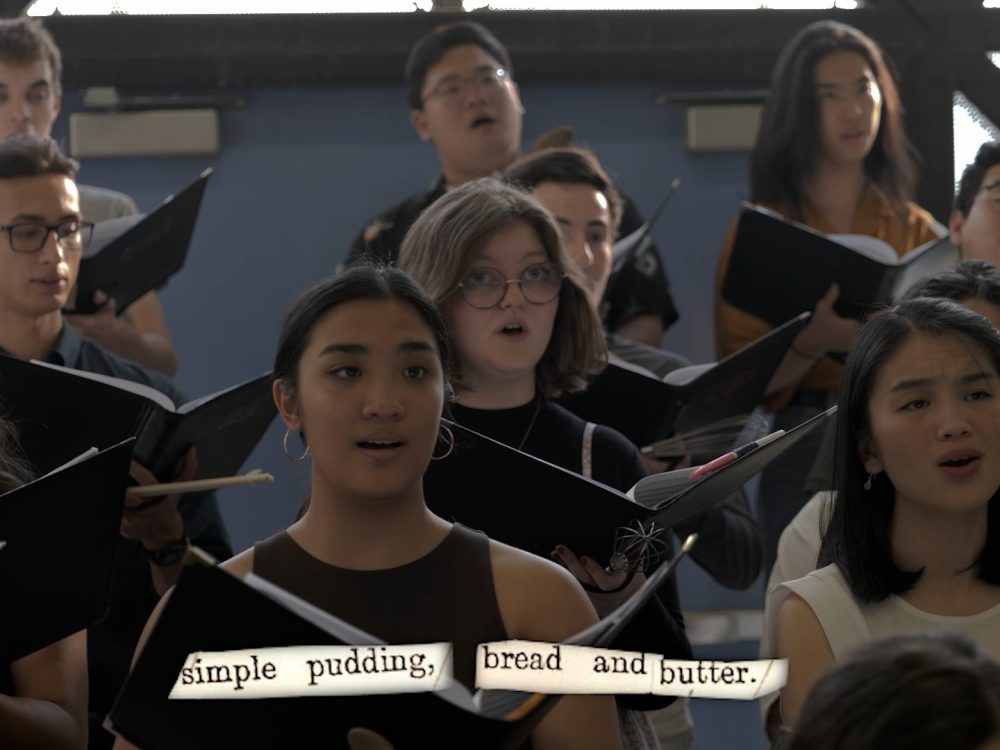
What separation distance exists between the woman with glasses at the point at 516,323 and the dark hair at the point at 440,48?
1019mm

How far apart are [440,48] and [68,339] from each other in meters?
1.13

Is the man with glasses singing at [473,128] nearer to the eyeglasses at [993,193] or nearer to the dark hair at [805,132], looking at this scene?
the dark hair at [805,132]

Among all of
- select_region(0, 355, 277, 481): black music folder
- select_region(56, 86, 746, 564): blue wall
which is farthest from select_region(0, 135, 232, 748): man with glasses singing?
select_region(56, 86, 746, 564): blue wall

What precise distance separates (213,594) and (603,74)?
10.1ft

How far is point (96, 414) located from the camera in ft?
7.36

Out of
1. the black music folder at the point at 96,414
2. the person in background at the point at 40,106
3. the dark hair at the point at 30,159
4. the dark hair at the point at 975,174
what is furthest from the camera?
the person in background at the point at 40,106

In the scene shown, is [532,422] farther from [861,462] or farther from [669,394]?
[861,462]

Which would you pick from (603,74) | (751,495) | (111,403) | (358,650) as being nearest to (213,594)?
(358,650)

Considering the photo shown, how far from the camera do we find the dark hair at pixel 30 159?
276 cm

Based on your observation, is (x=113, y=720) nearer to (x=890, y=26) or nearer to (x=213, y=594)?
(x=213, y=594)

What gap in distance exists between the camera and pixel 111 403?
2.23 m

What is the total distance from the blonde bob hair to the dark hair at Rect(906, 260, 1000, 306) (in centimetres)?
49
